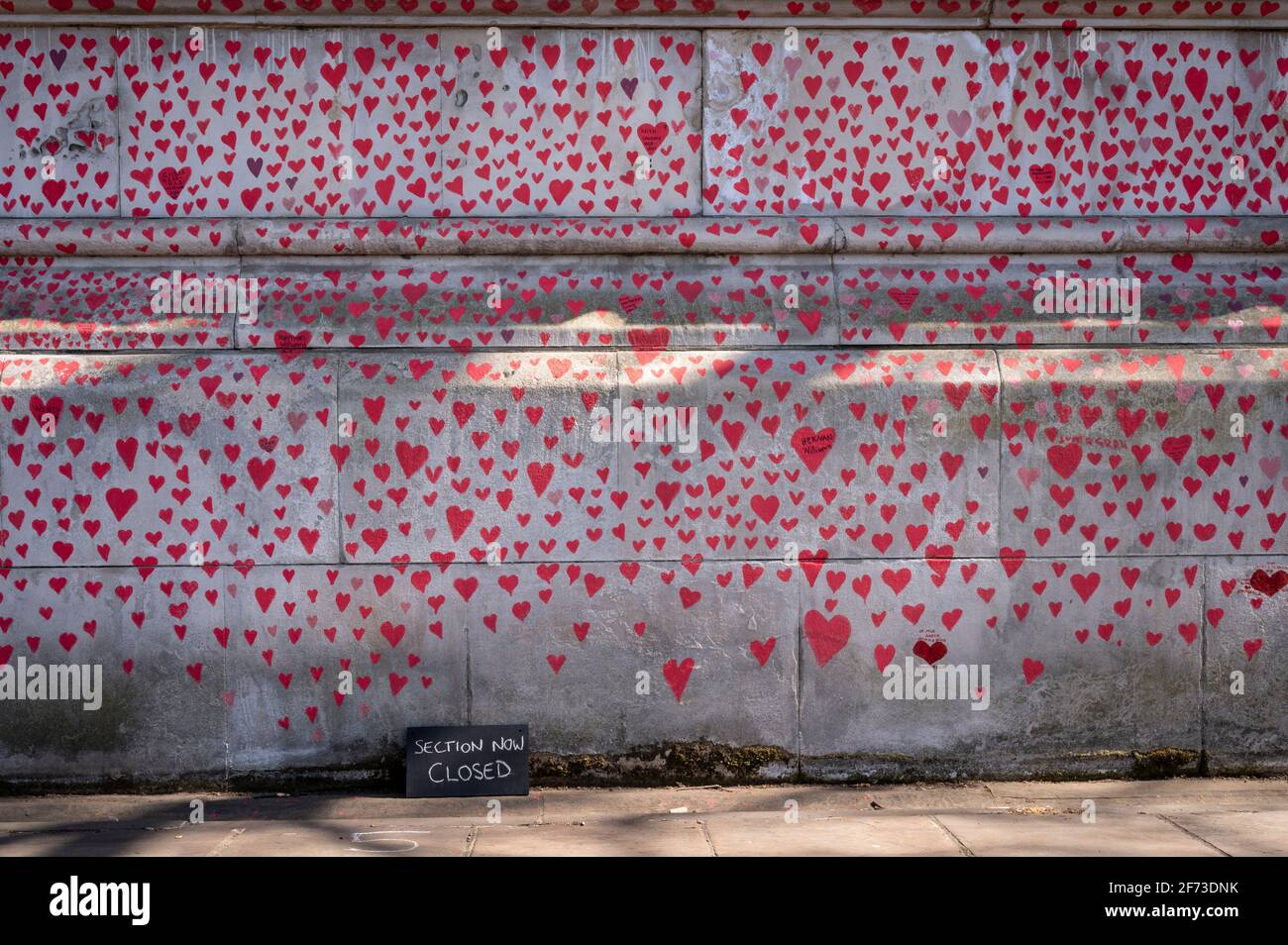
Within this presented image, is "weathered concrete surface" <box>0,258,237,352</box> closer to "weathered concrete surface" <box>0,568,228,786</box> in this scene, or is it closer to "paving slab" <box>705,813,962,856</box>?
"weathered concrete surface" <box>0,568,228,786</box>

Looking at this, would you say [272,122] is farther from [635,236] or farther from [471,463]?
[471,463]

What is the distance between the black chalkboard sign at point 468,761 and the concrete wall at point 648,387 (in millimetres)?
126

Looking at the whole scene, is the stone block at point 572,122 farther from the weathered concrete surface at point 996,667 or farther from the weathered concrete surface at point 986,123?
the weathered concrete surface at point 996,667

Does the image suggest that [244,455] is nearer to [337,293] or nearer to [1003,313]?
[337,293]

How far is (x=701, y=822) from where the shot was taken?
221 inches

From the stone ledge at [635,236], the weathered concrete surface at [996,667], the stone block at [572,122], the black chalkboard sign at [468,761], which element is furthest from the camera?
the stone block at [572,122]

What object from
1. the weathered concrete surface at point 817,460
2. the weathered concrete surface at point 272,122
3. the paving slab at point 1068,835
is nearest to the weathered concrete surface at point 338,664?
the weathered concrete surface at point 817,460

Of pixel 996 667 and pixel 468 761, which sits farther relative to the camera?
pixel 996 667

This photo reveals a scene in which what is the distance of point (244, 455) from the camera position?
6145 mm

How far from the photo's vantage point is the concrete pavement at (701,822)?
204 inches

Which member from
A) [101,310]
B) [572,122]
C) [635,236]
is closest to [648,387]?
[635,236]

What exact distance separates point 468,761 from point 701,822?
1.17 metres

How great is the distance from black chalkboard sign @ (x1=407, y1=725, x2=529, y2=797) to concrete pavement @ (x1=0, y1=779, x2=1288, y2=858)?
9 cm

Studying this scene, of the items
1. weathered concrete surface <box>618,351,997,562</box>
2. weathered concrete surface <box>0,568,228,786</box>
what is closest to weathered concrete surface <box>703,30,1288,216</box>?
weathered concrete surface <box>618,351,997,562</box>
